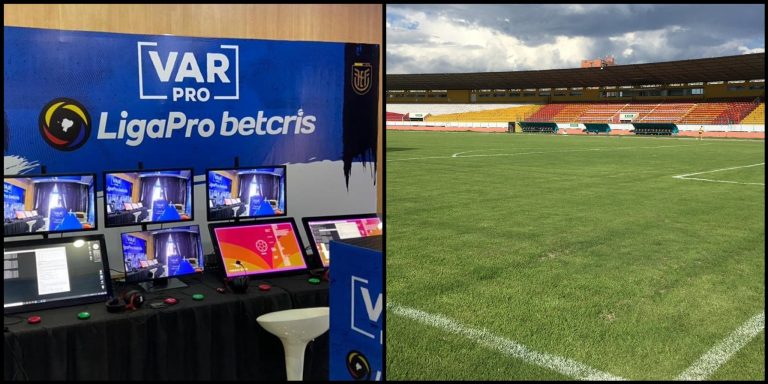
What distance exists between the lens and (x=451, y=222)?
730 centimetres

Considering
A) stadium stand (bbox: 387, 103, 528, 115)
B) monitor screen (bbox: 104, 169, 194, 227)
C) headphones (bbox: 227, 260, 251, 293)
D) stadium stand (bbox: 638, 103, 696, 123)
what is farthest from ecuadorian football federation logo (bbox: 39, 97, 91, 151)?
stadium stand (bbox: 387, 103, 528, 115)

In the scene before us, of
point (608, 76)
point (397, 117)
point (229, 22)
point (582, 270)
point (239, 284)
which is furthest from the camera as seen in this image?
point (397, 117)

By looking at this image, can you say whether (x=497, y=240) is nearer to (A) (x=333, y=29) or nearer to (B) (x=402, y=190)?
(A) (x=333, y=29)

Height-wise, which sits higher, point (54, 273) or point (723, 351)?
point (54, 273)

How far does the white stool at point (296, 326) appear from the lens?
9.97ft

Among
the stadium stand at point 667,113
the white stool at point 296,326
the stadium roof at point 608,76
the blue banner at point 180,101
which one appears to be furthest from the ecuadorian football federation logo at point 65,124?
the stadium stand at point 667,113

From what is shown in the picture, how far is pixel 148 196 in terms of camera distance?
337cm

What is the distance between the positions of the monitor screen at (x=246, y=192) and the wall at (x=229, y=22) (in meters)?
0.38

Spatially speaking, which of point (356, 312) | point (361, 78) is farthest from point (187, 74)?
point (356, 312)

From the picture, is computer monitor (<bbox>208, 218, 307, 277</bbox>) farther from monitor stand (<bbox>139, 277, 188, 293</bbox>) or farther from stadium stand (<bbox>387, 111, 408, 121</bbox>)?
stadium stand (<bbox>387, 111, 408, 121</bbox>)

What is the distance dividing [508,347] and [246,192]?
1.71 meters

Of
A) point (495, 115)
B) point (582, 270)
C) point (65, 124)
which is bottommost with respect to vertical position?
point (582, 270)

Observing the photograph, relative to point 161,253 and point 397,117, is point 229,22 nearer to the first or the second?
point 161,253

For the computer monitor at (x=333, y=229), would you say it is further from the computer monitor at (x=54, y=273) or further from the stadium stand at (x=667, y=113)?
the stadium stand at (x=667, y=113)
